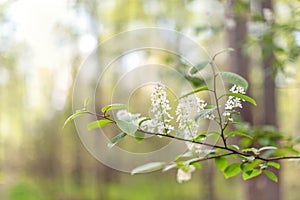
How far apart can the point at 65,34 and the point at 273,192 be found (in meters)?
2.98

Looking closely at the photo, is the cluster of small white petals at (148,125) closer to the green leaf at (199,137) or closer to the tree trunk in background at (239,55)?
the green leaf at (199,137)

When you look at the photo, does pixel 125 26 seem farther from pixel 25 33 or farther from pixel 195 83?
pixel 195 83

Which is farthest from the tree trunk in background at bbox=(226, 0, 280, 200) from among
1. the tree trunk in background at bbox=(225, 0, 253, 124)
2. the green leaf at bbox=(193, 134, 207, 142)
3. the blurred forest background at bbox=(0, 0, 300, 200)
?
the green leaf at bbox=(193, 134, 207, 142)

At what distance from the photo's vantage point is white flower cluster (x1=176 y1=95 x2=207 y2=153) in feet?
1.71

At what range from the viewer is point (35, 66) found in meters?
4.86

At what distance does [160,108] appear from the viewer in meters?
0.51

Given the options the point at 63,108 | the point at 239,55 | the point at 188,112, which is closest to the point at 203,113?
the point at 188,112

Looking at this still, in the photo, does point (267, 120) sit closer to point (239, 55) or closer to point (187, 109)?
point (239, 55)

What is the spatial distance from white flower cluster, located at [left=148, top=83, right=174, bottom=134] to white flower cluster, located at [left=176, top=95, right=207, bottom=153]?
0.06 feet

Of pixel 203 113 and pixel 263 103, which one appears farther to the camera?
pixel 263 103

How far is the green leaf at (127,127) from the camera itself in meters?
0.50

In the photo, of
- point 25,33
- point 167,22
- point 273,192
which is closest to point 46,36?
point 25,33

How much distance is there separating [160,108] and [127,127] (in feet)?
0.16

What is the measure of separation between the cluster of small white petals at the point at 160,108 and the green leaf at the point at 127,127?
0.10 feet
